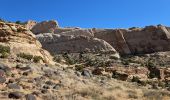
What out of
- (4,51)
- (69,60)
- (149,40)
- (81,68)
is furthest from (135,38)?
(4,51)

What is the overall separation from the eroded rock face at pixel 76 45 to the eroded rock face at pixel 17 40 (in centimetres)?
3039

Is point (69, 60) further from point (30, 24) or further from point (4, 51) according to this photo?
point (30, 24)

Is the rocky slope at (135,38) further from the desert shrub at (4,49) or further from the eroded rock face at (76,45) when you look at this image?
the desert shrub at (4,49)

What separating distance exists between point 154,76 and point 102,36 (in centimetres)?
4116

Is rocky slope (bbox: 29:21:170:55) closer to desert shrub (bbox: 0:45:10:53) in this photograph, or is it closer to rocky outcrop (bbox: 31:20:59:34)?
rocky outcrop (bbox: 31:20:59:34)

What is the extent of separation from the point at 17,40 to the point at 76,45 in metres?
34.8

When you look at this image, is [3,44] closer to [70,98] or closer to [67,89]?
[67,89]

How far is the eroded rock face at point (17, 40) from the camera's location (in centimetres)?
3831

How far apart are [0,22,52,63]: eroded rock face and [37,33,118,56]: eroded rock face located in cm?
3039

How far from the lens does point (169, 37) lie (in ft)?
288

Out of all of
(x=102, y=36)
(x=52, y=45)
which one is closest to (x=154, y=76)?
(x=52, y=45)

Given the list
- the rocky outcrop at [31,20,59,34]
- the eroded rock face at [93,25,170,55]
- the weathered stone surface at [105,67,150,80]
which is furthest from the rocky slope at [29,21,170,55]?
the weathered stone surface at [105,67,150,80]

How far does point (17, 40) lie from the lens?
39344 mm

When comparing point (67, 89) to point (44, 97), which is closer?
point (44, 97)
